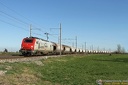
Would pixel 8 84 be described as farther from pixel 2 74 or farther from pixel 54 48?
pixel 54 48

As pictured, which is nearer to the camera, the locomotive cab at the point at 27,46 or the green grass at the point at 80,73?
the green grass at the point at 80,73

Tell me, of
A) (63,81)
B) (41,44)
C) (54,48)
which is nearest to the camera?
(63,81)

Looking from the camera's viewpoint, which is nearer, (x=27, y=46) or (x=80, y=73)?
(x=80, y=73)

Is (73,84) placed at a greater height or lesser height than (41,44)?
lesser

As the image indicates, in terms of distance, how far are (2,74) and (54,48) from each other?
58.9m

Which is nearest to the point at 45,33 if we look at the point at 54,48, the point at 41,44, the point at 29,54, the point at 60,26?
the point at 54,48

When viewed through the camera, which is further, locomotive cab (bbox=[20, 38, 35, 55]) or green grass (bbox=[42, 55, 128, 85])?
locomotive cab (bbox=[20, 38, 35, 55])

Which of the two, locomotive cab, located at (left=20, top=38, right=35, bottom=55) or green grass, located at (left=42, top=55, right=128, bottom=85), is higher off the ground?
locomotive cab, located at (left=20, top=38, right=35, bottom=55)

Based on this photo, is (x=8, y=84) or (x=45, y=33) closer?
(x=8, y=84)

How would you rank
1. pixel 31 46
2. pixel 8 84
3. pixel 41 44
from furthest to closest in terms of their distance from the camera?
pixel 41 44 → pixel 31 46 → pixel 8 84

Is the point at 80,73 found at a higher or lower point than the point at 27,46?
lower

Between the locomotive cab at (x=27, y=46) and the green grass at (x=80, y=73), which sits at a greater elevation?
the locomotive cab at (x=27, y=46)

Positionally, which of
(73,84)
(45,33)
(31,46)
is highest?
(45,33)

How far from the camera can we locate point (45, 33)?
8531 cm
